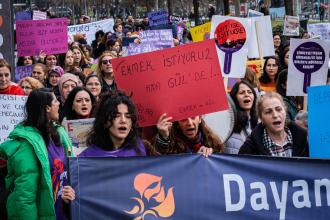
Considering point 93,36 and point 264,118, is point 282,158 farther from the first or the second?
point 93,36

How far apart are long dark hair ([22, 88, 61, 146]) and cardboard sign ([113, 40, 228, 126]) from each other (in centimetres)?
67

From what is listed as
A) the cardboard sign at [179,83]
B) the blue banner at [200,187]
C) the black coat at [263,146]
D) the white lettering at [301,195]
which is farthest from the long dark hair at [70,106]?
the white lettering at [301,195]

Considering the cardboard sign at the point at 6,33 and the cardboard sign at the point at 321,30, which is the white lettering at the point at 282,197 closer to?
the cardboard sign at the point at 6,33

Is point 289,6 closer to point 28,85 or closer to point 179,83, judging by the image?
point 28,85

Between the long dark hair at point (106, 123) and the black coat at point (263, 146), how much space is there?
2.75ft

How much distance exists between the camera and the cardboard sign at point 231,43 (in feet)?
27.1

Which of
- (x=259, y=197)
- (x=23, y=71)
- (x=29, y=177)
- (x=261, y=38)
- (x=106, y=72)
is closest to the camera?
(x=259, y=197)

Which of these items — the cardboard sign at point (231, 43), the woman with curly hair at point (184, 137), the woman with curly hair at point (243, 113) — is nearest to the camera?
the woman with curly hair at point (184, 137)

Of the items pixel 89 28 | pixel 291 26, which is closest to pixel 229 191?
pixel 291 26

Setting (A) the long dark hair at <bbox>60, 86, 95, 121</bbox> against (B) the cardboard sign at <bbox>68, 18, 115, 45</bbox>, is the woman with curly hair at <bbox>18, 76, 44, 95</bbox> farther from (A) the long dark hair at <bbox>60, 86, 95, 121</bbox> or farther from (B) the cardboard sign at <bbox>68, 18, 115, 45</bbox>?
(B) the cardboard sign at <bbox>68, 18, 115, 45</bbox>

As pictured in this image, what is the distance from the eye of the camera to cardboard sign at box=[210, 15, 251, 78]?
8.27m

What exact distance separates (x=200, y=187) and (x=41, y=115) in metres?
1.25

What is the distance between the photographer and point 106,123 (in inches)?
207

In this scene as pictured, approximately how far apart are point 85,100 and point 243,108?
4.69ft
